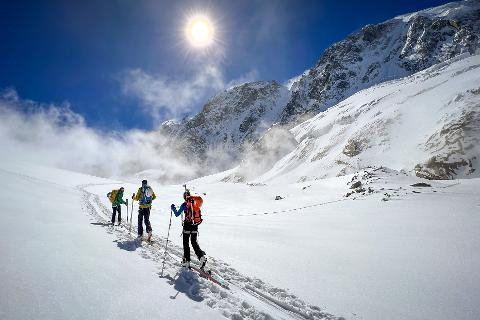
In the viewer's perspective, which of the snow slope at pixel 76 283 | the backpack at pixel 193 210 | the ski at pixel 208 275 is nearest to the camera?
the snow slope at pixel 76 283

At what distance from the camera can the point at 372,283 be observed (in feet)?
26.5

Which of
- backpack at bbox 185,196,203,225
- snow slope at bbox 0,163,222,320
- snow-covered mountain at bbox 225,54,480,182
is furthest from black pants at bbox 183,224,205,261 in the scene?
snow-covered mountain at bbox 225,54,480,182

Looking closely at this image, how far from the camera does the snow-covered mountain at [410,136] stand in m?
36.6

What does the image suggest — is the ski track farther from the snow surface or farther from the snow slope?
the snow slope

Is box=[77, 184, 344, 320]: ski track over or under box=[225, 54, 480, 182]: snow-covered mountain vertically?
under

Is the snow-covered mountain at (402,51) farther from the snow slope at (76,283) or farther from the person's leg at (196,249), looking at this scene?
the snow slope at (76,283)

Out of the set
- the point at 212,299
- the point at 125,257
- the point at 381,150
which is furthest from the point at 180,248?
the point at 381,150

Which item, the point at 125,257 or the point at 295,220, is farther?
the point at 295,220

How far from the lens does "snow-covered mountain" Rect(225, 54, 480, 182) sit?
36.6m

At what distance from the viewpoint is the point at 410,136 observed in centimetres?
4575

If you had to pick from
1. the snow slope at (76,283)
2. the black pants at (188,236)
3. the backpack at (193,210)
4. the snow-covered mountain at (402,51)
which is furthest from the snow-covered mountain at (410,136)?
the snow-covered mountain at (402,51)

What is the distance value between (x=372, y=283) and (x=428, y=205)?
501 inches

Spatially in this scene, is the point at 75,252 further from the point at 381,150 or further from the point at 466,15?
the point at 466,15

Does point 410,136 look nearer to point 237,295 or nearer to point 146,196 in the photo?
point 146,196
